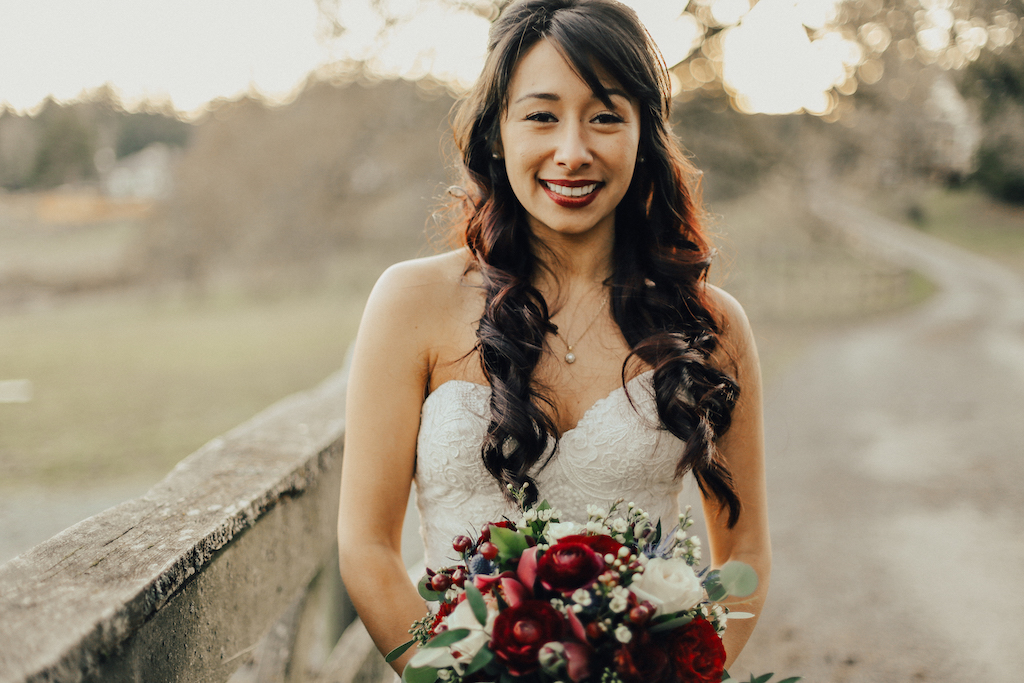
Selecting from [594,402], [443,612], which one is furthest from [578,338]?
[443,612]

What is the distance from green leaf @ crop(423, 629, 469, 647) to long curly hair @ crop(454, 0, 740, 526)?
72cm

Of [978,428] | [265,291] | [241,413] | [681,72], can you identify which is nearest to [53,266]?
[265,291]

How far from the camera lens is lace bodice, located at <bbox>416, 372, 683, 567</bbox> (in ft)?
6.62

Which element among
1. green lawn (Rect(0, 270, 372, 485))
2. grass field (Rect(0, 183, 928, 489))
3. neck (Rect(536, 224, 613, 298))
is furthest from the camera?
grass field (Rect(0, 183, 928, 489))

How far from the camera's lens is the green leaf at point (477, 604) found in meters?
1.29

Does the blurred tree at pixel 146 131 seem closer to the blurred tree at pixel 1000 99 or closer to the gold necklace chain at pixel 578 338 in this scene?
the blurred tree at pixel 1000 99

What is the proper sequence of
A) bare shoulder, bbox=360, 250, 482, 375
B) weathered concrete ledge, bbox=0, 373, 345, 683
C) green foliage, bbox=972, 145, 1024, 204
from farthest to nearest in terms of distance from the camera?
1. green foliage, bbox=972, 145, 1024, 204
2. bare shoulder, bbox=360, 250, 482, 375
3. weathered concrete ledge, bbox=0, 373, 345, 683

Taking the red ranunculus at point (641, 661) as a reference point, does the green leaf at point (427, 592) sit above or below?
below

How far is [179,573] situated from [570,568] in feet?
2.43

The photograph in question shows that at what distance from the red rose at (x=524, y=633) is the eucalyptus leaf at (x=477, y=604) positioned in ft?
0.12

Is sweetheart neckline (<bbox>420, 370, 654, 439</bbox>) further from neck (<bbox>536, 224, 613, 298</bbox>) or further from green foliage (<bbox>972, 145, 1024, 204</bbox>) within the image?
green foliage (<bbox>972, 145, 1024, 204</bbox>)

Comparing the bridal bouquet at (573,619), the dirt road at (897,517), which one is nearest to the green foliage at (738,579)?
the bridal bouquet at (573,619)

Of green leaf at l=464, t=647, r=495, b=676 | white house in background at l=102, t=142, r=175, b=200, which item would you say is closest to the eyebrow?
green leaf at l=464, t=647, r=495, b=676

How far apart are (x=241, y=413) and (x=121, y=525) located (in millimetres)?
9722
